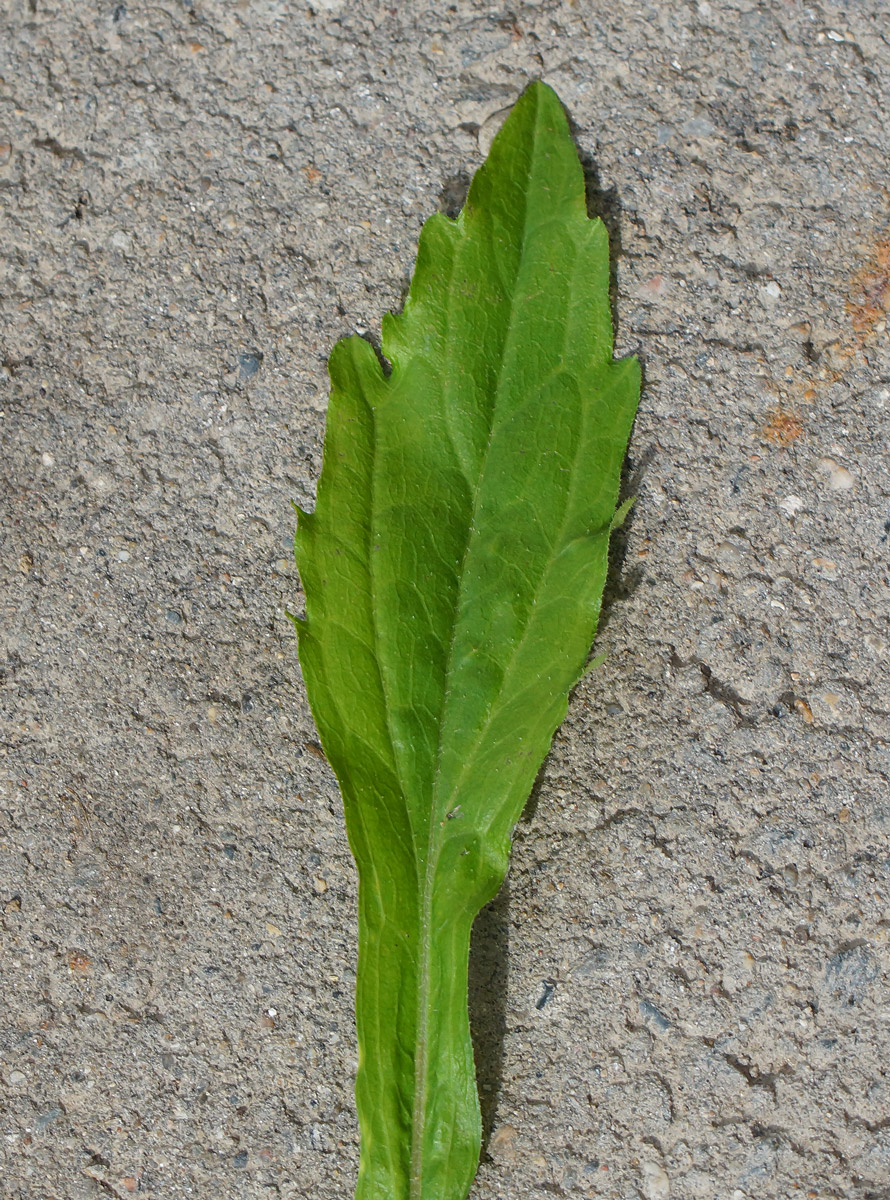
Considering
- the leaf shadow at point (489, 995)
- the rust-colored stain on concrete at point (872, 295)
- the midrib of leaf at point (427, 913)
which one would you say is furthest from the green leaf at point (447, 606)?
the rust-colored stain on concrete at point (872, 295)

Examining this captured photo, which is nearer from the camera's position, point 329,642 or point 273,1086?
point 329,642

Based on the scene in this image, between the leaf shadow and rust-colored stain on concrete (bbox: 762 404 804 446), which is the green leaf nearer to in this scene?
the leaf shadow

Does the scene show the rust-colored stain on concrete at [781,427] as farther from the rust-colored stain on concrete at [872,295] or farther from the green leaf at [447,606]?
the green leaf at [447,606]

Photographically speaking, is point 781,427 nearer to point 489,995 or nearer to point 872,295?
point 872,295

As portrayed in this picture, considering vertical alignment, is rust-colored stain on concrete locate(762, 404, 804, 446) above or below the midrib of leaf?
above

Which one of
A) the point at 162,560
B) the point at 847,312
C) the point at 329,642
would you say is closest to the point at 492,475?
the point at 329,642

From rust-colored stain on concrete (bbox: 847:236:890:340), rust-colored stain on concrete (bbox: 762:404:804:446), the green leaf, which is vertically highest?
rust-colored stain on concrete (bbox: 847:236:890:340)

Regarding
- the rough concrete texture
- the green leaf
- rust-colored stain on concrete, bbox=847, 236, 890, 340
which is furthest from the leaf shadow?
rust-colored stain on concrete, bbox=847, 236, 890, 340

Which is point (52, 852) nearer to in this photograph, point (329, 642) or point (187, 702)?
point (187, 702)
